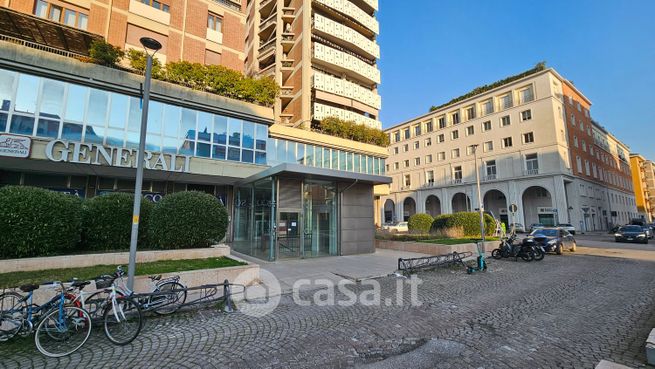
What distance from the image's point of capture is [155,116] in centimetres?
1628

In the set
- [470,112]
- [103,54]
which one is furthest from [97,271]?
[470,112]

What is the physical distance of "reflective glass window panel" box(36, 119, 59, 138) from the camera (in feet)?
43.7

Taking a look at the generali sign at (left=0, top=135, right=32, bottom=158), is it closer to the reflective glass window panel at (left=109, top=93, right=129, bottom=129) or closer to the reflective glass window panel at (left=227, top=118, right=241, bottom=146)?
the reflective glass window panel at (left=109, top=93, right=129, bottom=129)

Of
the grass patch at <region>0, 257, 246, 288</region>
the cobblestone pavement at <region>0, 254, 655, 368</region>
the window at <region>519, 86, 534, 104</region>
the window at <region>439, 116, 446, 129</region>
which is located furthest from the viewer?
the window at <region>439, 116, 446, 129</region>

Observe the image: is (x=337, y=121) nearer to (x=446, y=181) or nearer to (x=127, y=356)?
(x=127, y=356)

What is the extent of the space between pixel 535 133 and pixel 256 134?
38.8 metres

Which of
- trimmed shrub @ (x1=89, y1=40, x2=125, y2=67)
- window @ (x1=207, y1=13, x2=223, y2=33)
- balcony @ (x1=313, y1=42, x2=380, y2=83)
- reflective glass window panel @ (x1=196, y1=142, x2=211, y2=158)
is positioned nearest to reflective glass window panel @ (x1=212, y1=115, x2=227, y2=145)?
reflective glass window panel @ (x1=196, y1=142, x2=211, y2=158)

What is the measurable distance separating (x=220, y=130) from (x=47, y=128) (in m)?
8.04

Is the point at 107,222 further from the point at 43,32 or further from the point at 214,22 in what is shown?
the point at 214,22

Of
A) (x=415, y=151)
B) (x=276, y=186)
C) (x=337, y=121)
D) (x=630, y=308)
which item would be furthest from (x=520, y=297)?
(x=415, y=151)

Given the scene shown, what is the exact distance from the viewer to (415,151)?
56.2 meters

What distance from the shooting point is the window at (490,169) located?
43.0 meters

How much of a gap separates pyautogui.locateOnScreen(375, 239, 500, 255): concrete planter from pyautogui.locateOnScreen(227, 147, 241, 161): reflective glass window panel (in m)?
11.0

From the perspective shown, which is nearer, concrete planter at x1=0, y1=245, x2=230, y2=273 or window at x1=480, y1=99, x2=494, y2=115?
concrete planter at x1=0, y1=245, x2=230, y2=273
